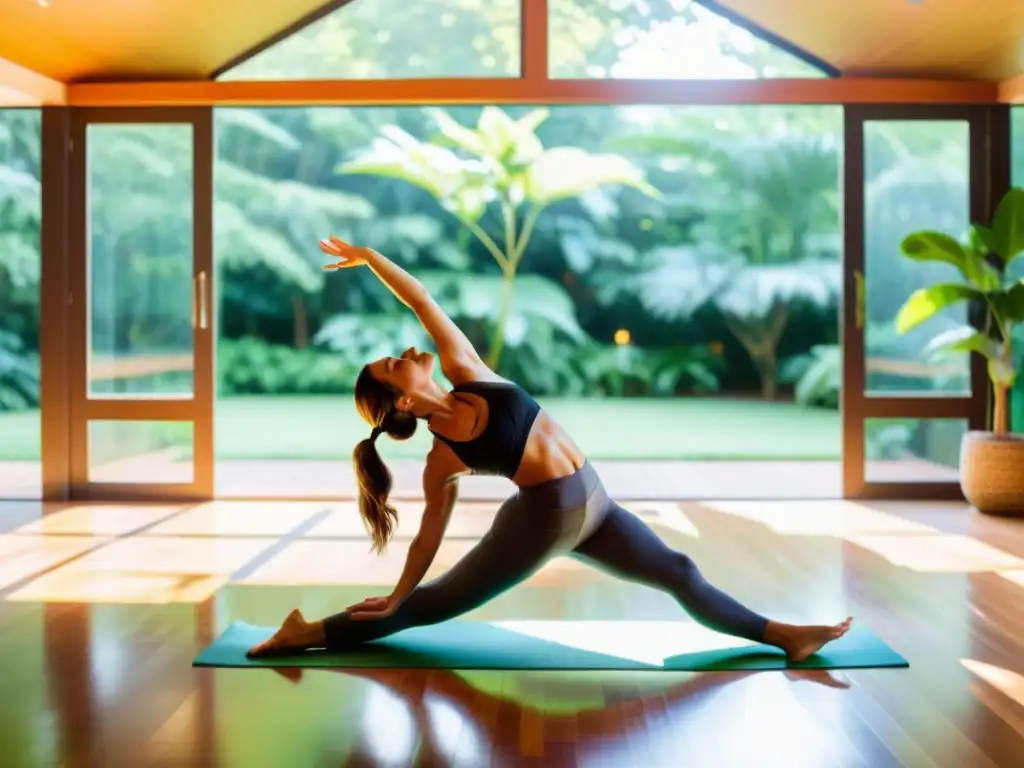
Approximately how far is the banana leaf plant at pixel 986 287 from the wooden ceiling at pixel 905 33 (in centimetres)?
71

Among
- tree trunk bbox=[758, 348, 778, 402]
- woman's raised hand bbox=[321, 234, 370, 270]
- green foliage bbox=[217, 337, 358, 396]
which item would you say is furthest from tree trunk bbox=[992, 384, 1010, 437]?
green foliage bbox=[217, 337, 358, 396]

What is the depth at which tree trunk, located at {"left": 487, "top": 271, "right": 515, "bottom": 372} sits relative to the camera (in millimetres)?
10523

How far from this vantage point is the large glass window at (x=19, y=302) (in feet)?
20.5

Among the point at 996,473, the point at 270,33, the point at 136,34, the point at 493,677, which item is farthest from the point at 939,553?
the point at 136,34

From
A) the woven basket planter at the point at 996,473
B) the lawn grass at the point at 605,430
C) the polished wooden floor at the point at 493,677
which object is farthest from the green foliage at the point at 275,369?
the woven basket planter at the point at 996,473

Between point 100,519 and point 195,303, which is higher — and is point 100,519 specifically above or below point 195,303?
below

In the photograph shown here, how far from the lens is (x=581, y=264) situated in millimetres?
11719

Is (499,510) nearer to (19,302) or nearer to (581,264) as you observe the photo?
(19,302)

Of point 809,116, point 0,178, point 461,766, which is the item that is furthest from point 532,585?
point 809,116

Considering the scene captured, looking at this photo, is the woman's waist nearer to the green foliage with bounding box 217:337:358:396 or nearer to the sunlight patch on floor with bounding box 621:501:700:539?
the sunlight patch on floor with bounding box 621:501:700:539

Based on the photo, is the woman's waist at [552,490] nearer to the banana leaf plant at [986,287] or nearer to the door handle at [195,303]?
the banana leaf plant at [986,287]

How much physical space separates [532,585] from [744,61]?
10.3ft

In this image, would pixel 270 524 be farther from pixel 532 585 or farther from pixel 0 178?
pixel 0 178

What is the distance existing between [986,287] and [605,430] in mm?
5430
